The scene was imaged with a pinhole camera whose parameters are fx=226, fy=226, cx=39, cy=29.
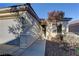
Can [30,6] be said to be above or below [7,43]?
above

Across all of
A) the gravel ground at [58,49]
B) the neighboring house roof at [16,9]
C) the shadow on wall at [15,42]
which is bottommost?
the gravel ground at [58,49]

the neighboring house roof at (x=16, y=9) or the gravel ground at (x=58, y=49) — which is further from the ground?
the neighboring house roof at (x=16, y=9)

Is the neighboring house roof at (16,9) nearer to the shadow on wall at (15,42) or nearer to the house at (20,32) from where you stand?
the house at (20,32)

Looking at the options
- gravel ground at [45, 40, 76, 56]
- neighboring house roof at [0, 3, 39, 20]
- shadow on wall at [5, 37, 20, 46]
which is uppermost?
neighboring house roof at [0, 3, 39, 20]

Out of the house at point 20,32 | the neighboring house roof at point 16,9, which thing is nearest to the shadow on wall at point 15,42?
the house at point 20,32

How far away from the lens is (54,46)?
145 inches

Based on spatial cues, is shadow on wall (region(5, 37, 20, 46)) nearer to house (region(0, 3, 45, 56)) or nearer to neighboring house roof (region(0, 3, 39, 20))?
house (region(0, 3, 45, 56))

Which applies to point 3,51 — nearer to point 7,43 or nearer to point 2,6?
point 7,43

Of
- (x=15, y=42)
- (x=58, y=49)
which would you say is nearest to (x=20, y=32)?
(x=15, y=42)

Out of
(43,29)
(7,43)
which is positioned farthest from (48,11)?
(7,43)

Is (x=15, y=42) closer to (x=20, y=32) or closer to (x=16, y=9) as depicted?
(x=20, y=32)

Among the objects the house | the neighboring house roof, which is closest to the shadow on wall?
the house

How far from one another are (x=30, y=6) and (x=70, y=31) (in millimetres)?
772

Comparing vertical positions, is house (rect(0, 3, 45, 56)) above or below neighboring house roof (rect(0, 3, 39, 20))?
below
